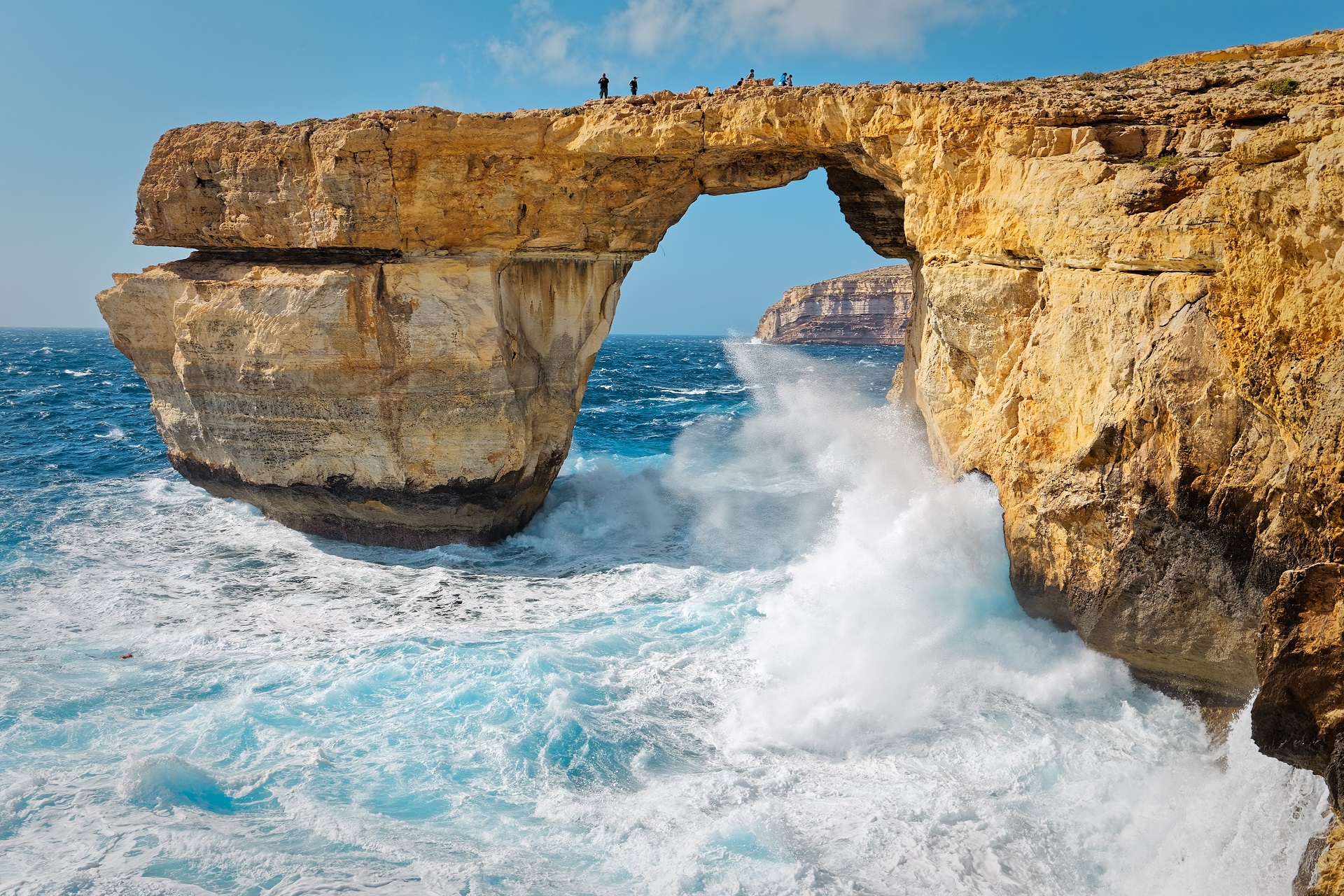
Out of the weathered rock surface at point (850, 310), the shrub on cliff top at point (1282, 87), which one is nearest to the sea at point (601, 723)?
the shrub on cliff top at point (1282, 87)

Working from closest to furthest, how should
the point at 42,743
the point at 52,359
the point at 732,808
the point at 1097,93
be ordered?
the point at 732,808 < the point at 42,743 < the point at 1097,93 < the point at 52,359

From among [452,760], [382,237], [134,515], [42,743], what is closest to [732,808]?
[452,760]

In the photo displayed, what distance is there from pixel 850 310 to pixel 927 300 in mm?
78864

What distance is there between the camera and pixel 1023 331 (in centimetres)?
1032

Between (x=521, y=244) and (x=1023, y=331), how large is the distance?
8270 mm

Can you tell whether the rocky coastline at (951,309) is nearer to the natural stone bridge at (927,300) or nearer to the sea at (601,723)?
the natural stone bridge at (927,300)

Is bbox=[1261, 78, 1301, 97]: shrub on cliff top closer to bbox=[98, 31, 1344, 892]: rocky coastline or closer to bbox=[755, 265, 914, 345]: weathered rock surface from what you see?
bbox=[98, 31, 1344, 892]: rocky coastline

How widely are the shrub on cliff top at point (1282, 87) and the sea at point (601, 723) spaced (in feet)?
17.7

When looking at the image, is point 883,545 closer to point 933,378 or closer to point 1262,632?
point 933,378

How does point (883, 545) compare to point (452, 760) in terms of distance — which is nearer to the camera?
point (452, 760)

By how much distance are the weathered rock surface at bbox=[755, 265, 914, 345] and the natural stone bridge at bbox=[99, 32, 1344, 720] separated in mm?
70148

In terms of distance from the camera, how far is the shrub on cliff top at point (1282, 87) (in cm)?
884

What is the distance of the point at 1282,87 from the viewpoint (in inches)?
350

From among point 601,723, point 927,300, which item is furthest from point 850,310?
point 601,723
